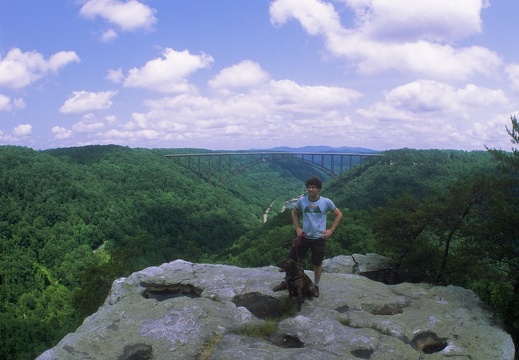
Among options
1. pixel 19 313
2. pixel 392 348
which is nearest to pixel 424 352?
pixel 392 348

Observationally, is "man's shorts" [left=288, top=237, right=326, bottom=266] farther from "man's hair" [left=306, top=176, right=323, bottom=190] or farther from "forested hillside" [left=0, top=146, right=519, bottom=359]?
"forested hillside" [left=0, top=146, right=519, bottom=359]

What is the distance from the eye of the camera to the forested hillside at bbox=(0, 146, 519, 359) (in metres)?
9.96

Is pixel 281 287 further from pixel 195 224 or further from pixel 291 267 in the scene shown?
pixel 195 224

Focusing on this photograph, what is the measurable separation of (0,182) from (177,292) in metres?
62.3

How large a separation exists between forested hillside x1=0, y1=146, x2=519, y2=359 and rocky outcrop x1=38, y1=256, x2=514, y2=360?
1683 millimetres

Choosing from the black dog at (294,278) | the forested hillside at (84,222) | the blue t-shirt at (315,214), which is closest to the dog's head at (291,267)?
the black dog at (294,278)

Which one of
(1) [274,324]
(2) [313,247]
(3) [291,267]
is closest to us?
(1) [274,324]

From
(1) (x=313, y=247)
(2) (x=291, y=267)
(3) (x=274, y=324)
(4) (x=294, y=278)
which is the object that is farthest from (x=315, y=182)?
(3) (x=274, y=324)

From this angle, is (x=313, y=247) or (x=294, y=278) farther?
(x=313, y=247)

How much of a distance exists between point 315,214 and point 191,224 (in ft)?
190

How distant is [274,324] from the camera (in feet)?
21.9

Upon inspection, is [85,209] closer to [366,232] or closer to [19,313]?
[19,313]

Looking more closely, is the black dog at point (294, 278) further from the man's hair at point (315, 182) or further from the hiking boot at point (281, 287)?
the man's hair at point (315, 182)

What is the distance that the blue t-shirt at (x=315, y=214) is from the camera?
730cm
